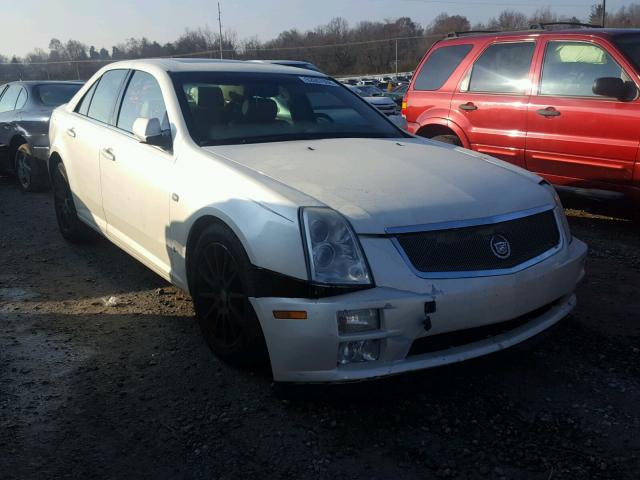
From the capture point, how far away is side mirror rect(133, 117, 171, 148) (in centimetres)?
366

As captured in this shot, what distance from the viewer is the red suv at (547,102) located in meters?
5.50

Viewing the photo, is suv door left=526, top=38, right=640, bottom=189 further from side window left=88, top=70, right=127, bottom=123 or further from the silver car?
the silver car

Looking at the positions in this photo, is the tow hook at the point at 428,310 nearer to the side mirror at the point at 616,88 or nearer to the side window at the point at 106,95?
the side window at the point at 106,95

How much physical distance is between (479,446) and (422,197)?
44.0 inches

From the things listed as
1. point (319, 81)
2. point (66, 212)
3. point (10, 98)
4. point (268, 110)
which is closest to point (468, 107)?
point (319, 81)

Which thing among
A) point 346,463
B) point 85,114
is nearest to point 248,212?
point 346,463

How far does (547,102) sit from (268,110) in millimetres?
3250

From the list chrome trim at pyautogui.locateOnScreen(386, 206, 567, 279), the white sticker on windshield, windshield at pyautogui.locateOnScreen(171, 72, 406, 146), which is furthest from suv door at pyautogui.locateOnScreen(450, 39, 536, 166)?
chrome trim at pyautogui.locateOnScreen(386, 206, 567, 279)

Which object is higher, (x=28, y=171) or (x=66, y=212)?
(x=28, y=171)

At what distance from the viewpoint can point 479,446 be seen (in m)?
2.55

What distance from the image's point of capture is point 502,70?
6.55 m

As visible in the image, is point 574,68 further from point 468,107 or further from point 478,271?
point 478,271

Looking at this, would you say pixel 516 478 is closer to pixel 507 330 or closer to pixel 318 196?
pixel 507 330

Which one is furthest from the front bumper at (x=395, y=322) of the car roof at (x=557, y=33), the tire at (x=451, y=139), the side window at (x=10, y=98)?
the side window at (x=10, y=98)
